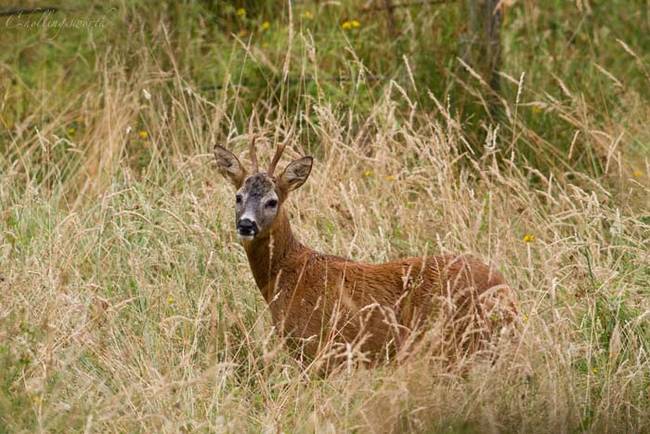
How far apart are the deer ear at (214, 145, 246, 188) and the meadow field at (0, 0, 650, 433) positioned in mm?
298

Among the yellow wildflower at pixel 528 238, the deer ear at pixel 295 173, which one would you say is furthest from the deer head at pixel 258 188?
the yellow wildflower at pixel 528 238

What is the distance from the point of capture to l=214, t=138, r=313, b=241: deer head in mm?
5504

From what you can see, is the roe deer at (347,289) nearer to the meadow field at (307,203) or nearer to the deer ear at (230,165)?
the deer ear at (230,165)

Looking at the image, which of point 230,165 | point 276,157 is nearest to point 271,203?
point 276,157

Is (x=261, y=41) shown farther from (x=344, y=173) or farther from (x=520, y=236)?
(x=520, y=236)

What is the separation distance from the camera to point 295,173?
5.85 metres

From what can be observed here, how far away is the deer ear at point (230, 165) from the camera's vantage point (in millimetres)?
5871

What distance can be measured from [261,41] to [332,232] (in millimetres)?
2265

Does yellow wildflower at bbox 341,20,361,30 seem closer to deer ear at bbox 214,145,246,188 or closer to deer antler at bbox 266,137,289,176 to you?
deer ear at bbox 214,145,246,188

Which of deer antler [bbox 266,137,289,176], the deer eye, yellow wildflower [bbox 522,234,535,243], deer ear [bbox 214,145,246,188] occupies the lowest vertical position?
yellow wildflower [bbox 522,234,535,243]

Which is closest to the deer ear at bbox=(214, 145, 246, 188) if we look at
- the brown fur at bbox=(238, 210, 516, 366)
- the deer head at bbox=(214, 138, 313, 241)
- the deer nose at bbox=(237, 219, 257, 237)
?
the deer head at bbox=(214, 138, 313, 241)

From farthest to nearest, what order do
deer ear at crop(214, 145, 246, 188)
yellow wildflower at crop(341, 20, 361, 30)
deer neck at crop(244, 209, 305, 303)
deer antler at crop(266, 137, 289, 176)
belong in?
yellow wildflower at crop(341, 20, 361, 30)
deer ear at crop(214, 145, 246, 188)
deer neck at crop(244, 209, 305, 303)
deer antler at crop(266, 137, 289, 176)

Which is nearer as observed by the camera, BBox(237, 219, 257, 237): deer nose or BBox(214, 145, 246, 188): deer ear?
BBox(237, 219, 257, 237): deer nose

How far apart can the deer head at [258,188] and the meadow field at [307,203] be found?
329 mm
